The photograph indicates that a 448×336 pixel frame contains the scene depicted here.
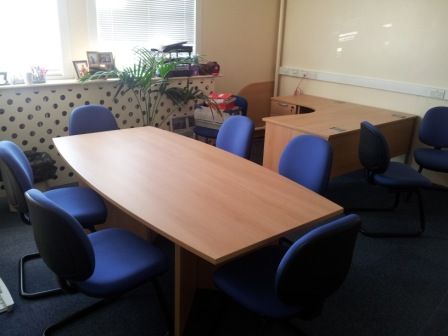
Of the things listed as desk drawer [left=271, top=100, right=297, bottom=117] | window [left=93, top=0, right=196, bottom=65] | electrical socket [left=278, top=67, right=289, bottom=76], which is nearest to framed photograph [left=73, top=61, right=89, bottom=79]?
window [left=93, top=0, right=196, bottom=65]

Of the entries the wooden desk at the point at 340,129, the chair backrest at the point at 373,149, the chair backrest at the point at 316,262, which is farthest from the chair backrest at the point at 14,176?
the chair backrest at the point at 373,149

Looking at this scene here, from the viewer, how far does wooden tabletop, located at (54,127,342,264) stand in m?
1.51

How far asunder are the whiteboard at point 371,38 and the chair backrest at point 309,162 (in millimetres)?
2291

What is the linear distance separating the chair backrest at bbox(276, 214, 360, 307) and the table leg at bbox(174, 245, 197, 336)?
54 centimetres

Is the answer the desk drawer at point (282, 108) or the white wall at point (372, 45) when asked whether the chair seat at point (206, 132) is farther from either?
the white wall at point (372, 45)

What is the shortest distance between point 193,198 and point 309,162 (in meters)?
0.82

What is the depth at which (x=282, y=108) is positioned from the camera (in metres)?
4.58

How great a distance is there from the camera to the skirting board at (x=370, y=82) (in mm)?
3783

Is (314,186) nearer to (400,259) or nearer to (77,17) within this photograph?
(400,259)

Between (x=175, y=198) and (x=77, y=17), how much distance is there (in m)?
→ 2.56

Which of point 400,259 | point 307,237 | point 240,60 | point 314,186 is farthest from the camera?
point 240,60

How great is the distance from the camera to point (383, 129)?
3646mm

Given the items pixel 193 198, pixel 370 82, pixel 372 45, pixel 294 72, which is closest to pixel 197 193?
pixel 193 198

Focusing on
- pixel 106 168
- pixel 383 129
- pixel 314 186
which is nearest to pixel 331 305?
pixel 314 186
